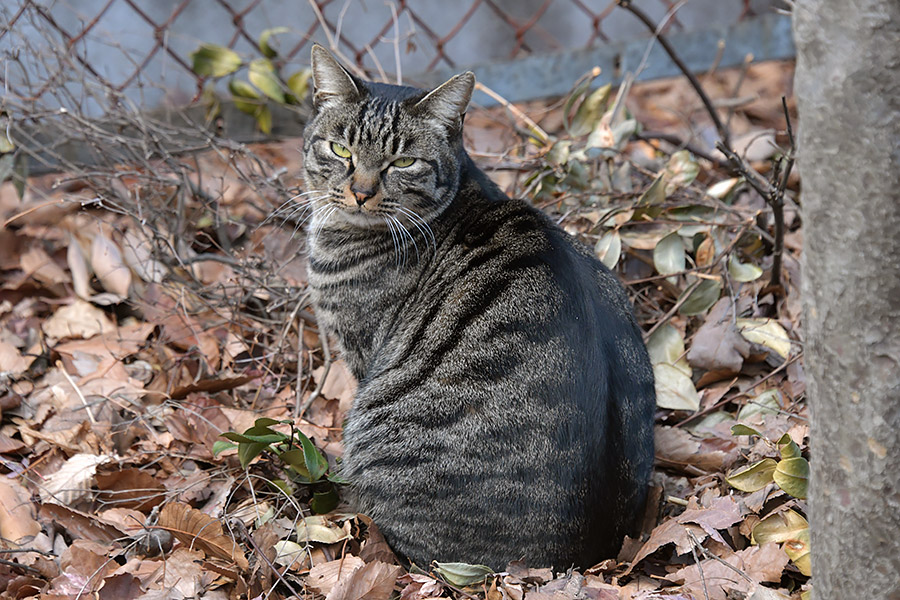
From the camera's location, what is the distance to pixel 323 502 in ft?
7.88

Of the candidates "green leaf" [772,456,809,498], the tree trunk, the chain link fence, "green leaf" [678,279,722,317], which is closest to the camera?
the tree trunk

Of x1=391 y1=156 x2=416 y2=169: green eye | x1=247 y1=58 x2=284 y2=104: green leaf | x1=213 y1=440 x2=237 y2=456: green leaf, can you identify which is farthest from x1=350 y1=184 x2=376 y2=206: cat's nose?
x1=247 y1=58 x2=284 y2=104: green leaf

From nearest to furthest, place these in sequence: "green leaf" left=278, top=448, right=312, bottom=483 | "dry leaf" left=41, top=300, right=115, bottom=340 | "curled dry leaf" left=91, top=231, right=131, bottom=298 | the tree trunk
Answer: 1. the tree trunk
2. "green leaf" left=278, top=448, right=312, bottom=483
3. "dry leaf" left=41, top=300, right=115, bottom=340
4. "curled dry leaf" left=91, top=231, right=131, bottom=298

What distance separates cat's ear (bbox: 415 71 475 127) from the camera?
2.45 m

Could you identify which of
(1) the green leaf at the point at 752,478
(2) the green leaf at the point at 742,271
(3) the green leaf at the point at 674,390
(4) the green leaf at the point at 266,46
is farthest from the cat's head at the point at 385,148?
(4) the green leaf at the point at 266,46

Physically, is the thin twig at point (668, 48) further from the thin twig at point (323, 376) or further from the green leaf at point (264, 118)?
the green leaf at point (264, 118)

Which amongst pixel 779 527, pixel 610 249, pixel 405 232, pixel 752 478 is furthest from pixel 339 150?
pixel 779 527

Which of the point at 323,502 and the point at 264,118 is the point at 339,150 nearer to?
the point at 323,502

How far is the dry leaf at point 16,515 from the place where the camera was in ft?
7.47

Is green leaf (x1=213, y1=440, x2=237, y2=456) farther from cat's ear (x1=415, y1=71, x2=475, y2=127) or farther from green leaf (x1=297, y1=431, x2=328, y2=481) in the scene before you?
cat's ear (x1=415, y1=71, x2=475, y2=127)

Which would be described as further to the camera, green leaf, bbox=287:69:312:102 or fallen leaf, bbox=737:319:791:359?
green leaf, bbox=287:69:312:102

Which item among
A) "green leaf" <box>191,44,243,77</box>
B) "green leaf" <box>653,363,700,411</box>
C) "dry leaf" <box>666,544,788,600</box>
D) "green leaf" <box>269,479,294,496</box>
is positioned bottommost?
"dry leaf" <box>666,544,788,600</box>

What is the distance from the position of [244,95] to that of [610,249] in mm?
1958

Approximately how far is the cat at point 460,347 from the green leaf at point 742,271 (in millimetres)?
605
